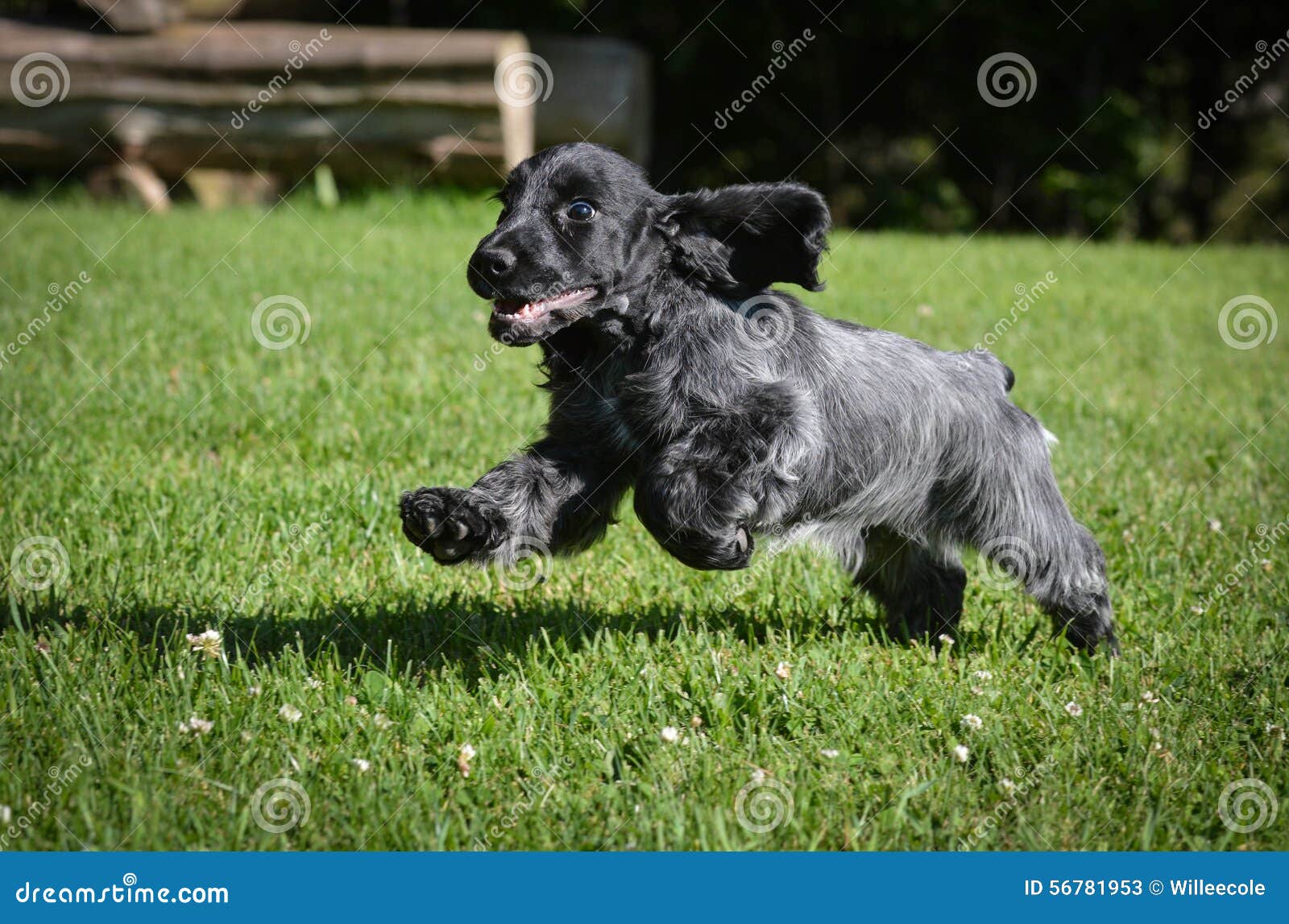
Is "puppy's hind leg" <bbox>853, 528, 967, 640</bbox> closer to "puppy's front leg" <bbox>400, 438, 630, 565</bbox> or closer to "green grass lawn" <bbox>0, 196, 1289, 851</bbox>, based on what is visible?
"green grass lawn" <bbox>0, 196, 1289, 851</bbox>

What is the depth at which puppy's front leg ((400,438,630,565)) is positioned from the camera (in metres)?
2.89

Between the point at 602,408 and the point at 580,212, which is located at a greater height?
the point at 580,212

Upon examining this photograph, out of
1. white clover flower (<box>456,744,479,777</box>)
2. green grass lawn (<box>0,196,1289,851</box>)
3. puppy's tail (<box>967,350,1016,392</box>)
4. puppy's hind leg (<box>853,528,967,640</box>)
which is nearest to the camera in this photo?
green grass lawn (<box>0,196,1289,851</box>)

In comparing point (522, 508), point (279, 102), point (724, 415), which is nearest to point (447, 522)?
point (522, 508)

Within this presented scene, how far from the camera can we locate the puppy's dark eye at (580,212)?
3029 mm

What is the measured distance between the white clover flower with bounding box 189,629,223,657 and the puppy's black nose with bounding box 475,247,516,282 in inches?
51.0

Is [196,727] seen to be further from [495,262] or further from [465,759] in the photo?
[495,262]

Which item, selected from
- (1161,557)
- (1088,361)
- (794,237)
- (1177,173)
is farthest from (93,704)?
(1177,173)

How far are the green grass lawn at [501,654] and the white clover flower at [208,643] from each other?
22 mm

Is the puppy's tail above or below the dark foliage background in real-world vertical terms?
below

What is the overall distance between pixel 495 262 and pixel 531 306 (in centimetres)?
14

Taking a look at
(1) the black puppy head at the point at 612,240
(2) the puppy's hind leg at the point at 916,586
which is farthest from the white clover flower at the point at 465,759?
(2) the puppy's hind leg at the point at 916,586

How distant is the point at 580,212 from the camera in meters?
3.03

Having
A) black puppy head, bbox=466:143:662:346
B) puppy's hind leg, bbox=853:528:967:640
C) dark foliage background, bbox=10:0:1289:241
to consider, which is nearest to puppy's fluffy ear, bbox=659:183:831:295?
black puppy head, bbox=466:143:662:346
